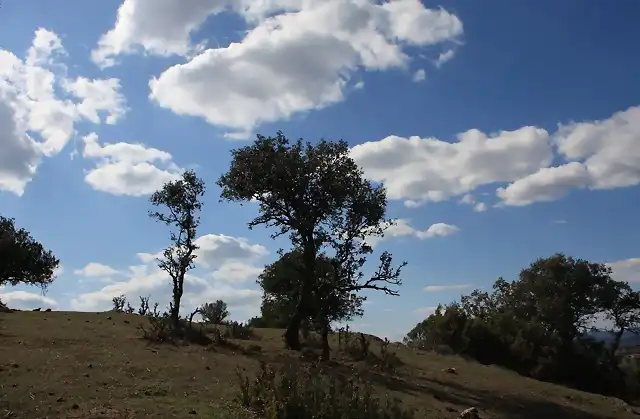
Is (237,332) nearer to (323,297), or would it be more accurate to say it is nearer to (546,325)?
(323,297)

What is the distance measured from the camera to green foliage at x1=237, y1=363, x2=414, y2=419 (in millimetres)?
13797

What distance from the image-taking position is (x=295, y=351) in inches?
1208

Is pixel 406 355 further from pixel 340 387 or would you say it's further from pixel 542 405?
pixel 340 387

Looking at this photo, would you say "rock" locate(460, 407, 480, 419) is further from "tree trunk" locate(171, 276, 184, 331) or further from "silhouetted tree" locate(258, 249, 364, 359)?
"tree trunk" locate(171, 276, 184, 331)

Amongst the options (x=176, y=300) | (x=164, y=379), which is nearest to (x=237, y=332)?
(x=176, y=300)

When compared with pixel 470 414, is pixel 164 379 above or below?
above

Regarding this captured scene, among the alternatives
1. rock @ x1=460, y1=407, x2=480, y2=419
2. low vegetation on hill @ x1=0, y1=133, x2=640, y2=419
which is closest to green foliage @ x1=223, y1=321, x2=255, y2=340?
low vegetation on hill @ x1=0, y1=133, x2=640, y2=419

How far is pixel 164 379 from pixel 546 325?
5376 centimetres

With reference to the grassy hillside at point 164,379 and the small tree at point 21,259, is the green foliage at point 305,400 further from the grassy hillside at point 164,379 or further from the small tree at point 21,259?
the small tree at point 21,259

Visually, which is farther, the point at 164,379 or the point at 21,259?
the point at 21,259

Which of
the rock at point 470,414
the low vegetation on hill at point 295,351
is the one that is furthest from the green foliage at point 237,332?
the rock at point 470,414

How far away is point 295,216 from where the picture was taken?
31688 millimetres

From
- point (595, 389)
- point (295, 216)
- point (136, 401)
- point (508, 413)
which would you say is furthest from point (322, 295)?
point (595, 389)

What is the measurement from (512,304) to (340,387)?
57.0m
